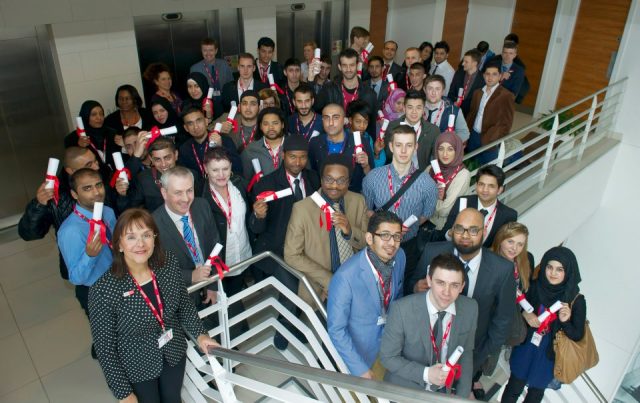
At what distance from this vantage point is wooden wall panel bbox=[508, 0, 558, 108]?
378 inches

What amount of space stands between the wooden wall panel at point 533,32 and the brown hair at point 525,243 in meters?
7.37

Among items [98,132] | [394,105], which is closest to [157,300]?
[98,132]

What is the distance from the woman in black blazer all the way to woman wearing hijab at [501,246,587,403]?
256 centimetres

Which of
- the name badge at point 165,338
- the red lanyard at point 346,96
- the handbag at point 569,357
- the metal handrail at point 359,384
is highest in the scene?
the red lanyard at point 346,96

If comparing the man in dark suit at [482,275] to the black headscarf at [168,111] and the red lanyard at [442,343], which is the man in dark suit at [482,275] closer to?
the red lanyard at [442,343]

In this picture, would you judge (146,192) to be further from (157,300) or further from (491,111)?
(491,111)

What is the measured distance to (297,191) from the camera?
373 centimetres

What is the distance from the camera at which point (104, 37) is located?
6.05 meters

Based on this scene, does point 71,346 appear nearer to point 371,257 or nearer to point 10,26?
point 371,257

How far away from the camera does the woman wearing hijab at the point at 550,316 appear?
3.66m

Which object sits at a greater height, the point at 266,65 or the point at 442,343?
the point at 266,65

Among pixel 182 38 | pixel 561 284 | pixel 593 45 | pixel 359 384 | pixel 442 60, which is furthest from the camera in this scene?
pixel 593 45

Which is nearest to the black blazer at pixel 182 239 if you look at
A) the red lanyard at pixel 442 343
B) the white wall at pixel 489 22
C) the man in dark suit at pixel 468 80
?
the red lanyard at pixel 442 343

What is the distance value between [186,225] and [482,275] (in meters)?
2.11
